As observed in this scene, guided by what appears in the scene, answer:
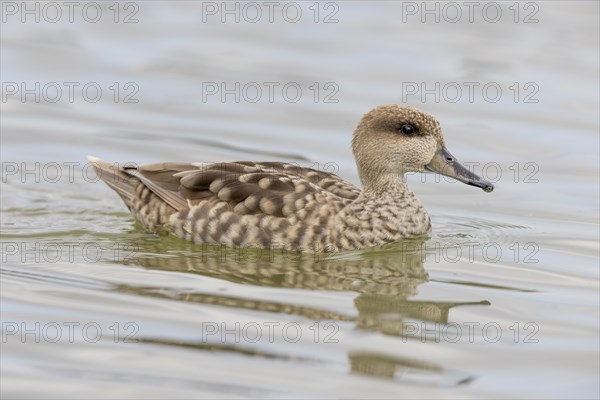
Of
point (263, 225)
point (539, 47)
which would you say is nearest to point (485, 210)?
point (263, 225)

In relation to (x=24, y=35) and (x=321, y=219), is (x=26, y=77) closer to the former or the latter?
(x=24, y=35)

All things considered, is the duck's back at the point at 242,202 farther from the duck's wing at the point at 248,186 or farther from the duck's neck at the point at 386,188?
the duck's neck at the point at 386,188

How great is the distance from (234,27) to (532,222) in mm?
7458

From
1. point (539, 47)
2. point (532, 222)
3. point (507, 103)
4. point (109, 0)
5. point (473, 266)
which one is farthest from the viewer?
point (109, 0)

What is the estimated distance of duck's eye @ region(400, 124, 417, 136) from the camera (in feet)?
40.7

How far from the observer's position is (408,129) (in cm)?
1241

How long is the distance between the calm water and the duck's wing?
443 mm

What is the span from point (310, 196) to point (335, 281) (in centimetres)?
117

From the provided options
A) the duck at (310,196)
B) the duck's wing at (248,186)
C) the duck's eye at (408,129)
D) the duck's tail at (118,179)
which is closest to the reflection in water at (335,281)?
the duck at (310,196)

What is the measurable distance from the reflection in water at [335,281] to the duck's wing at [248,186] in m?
0.40

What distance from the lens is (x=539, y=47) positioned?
18.7m

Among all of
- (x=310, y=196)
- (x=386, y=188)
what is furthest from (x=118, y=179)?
(x=386, y=188)

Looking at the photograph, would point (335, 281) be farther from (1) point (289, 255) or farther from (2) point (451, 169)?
(2) point (451, 169)

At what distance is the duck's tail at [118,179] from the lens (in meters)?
13.0
